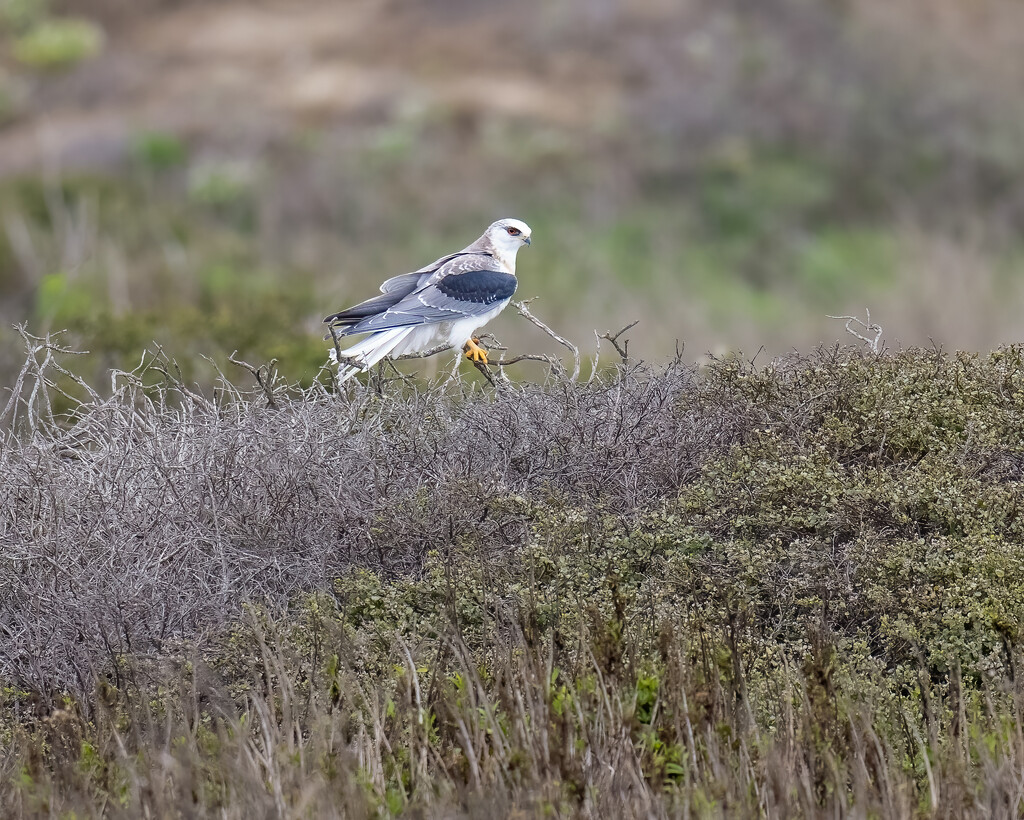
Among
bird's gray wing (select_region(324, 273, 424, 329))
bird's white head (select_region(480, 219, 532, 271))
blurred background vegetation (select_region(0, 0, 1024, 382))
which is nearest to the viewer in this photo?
bird's gray wing (select_region(324, 273, 424, 329))

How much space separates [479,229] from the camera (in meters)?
25.4

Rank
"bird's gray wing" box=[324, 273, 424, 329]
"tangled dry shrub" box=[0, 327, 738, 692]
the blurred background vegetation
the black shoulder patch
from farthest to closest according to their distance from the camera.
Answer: the blurred background vegetation
the black shoulder patch
"bird's gray wing" box=[324, 273, 424, 329]
"tangled dry shrub" box=[0, 327, 738, 692]

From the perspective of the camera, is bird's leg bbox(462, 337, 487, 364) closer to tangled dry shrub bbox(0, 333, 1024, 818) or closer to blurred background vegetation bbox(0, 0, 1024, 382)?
tangled dry shrub bbox(0, 333, 1024, 818)

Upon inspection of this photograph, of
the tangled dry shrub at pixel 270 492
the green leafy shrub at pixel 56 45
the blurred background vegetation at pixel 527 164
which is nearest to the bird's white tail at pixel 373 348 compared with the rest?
the tangled dry shrub at pixel 270 492

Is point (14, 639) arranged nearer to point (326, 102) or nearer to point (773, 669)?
point (773, 669)

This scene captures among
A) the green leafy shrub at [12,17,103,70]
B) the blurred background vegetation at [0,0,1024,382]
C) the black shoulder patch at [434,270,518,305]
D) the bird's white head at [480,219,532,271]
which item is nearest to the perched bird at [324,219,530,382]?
the black shoulder patch at [434,270,518,305]

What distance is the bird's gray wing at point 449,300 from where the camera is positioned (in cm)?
656

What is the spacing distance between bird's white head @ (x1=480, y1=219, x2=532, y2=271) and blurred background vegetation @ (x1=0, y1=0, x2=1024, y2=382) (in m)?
3.04

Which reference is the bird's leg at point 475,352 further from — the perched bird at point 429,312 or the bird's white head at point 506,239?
the bird's white head at point 506,239

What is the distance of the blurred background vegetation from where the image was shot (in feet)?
56.3

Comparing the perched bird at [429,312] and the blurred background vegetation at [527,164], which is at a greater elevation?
the blurred background vegetation at [527,164]

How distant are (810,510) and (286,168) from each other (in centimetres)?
2615

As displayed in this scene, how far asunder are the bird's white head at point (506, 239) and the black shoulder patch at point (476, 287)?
362 mm

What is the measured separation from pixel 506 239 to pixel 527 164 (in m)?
23.1
